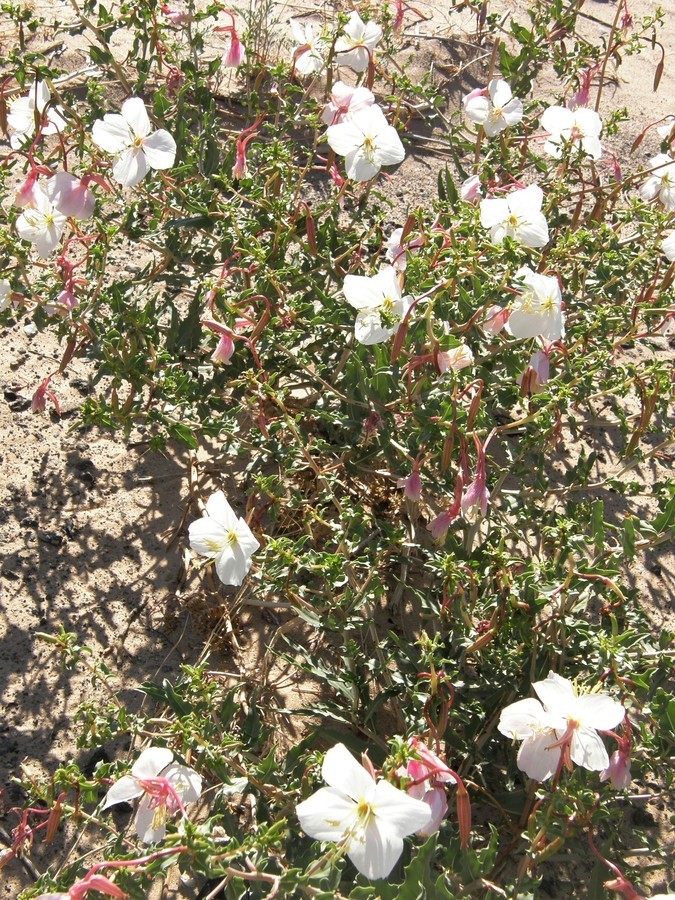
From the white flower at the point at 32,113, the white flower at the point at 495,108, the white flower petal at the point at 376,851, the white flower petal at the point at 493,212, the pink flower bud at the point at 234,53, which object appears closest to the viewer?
the white flower petal at the point at 376,851

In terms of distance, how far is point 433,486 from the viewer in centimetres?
243

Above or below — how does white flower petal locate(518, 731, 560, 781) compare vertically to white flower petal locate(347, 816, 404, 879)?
below

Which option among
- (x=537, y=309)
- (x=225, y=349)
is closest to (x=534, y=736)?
(x=537, y=309)

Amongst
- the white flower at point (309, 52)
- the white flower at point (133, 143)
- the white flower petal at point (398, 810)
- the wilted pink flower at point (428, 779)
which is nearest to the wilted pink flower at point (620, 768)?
the wilted pink flower at point (428, 779)

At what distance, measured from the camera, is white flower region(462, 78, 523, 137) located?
301 cm

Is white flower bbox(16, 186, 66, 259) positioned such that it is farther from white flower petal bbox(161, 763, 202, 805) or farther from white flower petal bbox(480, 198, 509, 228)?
white flower petal bbox(161, 763, 202, 805)

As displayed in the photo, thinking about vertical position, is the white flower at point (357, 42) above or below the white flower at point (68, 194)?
above

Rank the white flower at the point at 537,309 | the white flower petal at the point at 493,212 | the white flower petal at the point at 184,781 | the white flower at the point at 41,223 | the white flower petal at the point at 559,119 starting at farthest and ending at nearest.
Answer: the white flower petal at the point at 559,119 < the white flower at the point at 41,223 < the white flower petal at the point at 493,212 < the white flower at the point at 537,309 < the white flower petal at the point at 184,781

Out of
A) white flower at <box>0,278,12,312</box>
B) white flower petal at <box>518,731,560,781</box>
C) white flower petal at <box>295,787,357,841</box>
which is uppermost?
white flower at <box>0,278,12,312</box>

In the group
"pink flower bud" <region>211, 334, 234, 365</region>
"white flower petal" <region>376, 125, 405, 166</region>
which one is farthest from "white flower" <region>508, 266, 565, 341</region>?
"pink flower bud" <region>211, 334, 234, 365</region>

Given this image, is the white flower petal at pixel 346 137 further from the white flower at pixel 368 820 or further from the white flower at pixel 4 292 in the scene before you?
the white flower at pixel 368 820

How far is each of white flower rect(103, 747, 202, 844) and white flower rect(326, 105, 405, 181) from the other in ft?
5.16

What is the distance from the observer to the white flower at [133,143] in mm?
2441

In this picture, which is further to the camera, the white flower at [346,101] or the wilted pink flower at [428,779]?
the white flower at [346,101]
